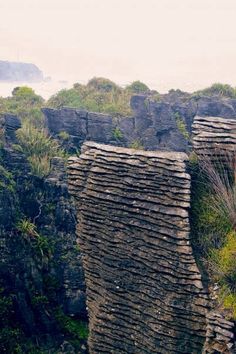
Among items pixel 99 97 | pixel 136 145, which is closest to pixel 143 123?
pixel 136 145

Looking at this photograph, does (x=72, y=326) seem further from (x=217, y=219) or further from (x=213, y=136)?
(x=213, y=136)

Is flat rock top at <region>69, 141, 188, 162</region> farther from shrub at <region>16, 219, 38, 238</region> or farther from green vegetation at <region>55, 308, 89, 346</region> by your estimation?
green vegetation at <region>55, 308, 89, 346</region>

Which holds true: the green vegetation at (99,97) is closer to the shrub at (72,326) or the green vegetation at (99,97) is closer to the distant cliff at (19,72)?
the shrub at (72,326)

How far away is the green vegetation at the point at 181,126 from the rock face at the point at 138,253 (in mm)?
17243

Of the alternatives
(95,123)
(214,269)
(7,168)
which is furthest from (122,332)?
(95,123)

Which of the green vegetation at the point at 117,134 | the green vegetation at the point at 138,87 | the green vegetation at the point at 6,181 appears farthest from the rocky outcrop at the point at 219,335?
the green vegetation at the point at 138,87

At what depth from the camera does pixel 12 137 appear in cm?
1950

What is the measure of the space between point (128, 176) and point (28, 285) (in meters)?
7.01

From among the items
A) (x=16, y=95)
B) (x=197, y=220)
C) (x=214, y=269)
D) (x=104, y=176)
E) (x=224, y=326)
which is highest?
(x=16, y=95)

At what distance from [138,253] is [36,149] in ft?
38.5

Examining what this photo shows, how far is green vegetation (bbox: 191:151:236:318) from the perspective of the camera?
8312 millimetres

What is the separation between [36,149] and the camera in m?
20.0

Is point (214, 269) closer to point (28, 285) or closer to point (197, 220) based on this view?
point (197, 220)

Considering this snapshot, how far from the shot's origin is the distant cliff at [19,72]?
194 feet
